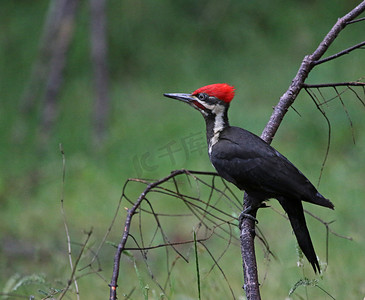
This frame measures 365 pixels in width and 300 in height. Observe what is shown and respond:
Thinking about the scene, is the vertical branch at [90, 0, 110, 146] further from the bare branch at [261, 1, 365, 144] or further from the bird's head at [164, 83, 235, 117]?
the bare branch at [261, 1, 365, 144]

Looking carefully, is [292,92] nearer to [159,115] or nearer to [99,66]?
[99,66]

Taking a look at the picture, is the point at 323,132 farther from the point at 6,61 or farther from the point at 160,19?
the point at 6,61

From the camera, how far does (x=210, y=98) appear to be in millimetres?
2850

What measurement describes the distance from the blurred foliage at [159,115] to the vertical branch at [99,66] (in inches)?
6.3

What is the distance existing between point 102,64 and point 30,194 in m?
1.47

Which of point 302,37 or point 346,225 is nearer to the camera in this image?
point 346,225

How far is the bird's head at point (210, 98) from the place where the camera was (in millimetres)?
2795

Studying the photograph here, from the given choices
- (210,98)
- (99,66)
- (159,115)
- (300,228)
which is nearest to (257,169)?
(300,228)

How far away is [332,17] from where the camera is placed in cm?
757

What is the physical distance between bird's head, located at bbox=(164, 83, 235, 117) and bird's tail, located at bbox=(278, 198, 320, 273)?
1.78 ft

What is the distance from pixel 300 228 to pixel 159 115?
4.50 metres

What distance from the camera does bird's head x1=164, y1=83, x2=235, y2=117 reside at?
2795 mm

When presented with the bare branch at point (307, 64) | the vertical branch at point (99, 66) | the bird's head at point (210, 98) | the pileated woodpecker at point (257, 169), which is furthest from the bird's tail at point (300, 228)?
the vertical branch at point (99, 66)

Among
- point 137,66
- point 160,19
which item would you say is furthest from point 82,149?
point 160,19
